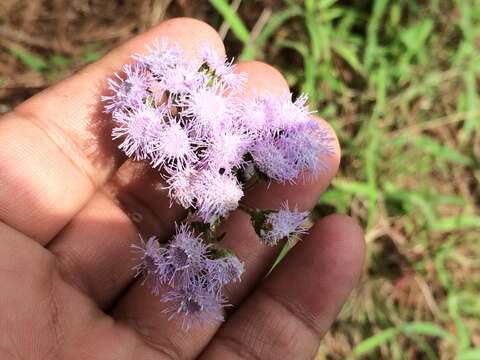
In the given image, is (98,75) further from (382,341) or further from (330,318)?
(382,341)

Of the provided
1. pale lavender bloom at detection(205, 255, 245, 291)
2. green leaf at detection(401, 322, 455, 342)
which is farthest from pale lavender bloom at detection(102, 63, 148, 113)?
green leaf at detection(401, 322, 455, 342)

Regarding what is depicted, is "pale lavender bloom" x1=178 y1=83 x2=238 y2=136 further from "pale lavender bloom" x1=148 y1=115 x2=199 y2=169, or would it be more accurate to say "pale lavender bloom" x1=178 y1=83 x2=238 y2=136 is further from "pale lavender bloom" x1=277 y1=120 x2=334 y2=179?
"pale lavender bloom" x1=277 y1=120 x2=334 y2=179

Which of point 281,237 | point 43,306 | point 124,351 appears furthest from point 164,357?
point 281,237

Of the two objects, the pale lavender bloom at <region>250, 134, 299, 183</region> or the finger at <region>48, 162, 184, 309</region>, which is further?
the finger at <region>48, 162, 184, 309</region>

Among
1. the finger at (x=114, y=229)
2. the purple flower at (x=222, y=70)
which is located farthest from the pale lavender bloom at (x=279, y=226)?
the purple flower at (x=222, y=70)

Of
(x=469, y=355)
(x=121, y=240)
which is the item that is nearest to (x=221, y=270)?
(x=121, y=240)

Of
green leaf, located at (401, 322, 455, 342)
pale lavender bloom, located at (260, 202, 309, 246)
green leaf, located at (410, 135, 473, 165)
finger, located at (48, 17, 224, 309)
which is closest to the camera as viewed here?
pale lavender bloom, located at (260, 202, 309, 246)

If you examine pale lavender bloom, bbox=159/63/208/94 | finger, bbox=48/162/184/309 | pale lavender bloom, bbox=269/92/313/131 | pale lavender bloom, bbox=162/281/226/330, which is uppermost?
pale lavender bloom, bbox=269/92/313/131

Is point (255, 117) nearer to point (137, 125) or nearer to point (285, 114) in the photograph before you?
point (285, 114)
